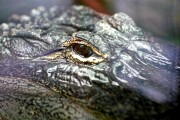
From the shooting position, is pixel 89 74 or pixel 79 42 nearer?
pixel 89 74

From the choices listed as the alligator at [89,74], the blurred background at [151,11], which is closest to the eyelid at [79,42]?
the alligator at [89,74]

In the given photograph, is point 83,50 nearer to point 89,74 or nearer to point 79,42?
point 79,42

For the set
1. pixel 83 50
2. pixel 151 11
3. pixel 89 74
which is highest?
pixel 151 11

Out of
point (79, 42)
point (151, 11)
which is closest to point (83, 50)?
point (79, 42)

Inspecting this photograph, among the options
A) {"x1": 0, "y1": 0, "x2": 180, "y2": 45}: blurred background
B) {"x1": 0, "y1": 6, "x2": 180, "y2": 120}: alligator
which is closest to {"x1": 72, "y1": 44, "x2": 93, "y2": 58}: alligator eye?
{"x1": 0, "y1": 6, "x2": 180, "y2": 120}: alligator

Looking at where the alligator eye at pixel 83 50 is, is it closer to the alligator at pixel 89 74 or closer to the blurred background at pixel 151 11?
the alligator at pixel 89 74

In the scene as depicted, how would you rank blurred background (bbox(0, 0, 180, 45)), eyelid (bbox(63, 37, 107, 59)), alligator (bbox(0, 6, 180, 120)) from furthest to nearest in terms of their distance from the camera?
blurred background (bbox(0, 0, 180, 45)) < eyelid (bbox(63, 37, 107, 59)) < alligator (bbox(0, 6, 180, 120))

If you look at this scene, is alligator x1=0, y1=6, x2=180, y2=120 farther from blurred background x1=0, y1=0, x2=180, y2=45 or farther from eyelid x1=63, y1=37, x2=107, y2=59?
blurred background x1=0, y1=0, x2=180, y2=45

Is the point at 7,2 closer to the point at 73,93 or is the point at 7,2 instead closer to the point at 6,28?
the point at 6,28
